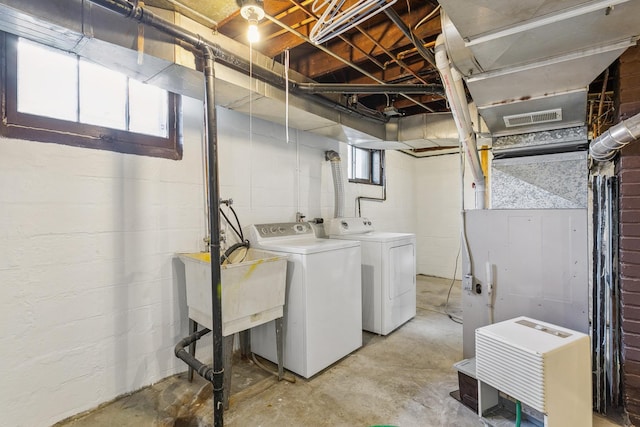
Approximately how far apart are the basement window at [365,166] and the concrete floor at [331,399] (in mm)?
2414

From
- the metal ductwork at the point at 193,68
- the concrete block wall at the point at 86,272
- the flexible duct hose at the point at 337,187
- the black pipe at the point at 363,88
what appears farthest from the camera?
the flexible duct hose at the point at 337,187

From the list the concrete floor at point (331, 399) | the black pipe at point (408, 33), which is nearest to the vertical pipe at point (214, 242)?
the concrete floor at point (331, 399)

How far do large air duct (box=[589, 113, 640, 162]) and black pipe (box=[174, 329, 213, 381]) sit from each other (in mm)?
2644

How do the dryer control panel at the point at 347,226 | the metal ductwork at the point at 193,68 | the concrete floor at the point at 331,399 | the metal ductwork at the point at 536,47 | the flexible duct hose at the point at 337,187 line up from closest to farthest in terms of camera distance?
the metal ductwork at the point at 536,47 → the metal ductwork at the point at 193,68 → the concrete floor at the point at 331,399 → the dryer control panel at the point at 347,226 → the flexible duct hose at the point at 337,187

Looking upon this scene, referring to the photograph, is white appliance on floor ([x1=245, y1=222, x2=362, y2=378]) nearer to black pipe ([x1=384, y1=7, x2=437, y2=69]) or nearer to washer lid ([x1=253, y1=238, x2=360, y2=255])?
washer lid ([x1=253, y1=238, x2=360, y2=255])

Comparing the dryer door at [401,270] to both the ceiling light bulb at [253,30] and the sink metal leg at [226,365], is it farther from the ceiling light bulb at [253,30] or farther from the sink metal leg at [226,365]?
the ceiling light bulb at [253,30]

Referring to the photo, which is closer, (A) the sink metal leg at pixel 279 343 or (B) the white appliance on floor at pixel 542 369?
(B) the white appliance on floor at pixel 542 369

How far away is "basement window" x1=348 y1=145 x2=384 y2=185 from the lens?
430 cm

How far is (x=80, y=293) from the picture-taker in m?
1.88

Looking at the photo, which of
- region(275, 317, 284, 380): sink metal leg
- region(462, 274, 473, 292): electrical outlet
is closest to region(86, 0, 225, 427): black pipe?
region(275, 317, 284, 380): sink metal leg

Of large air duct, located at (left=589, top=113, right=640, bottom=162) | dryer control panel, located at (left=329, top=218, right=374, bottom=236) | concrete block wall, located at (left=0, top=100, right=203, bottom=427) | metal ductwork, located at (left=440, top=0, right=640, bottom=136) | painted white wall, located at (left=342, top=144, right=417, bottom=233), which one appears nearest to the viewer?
metal ductwork, located at (left=440, top=0, right=640, bottom=136)

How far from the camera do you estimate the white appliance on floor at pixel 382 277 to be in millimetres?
3057

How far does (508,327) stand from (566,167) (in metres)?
1.27

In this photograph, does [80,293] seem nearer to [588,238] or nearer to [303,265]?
[303,265]
